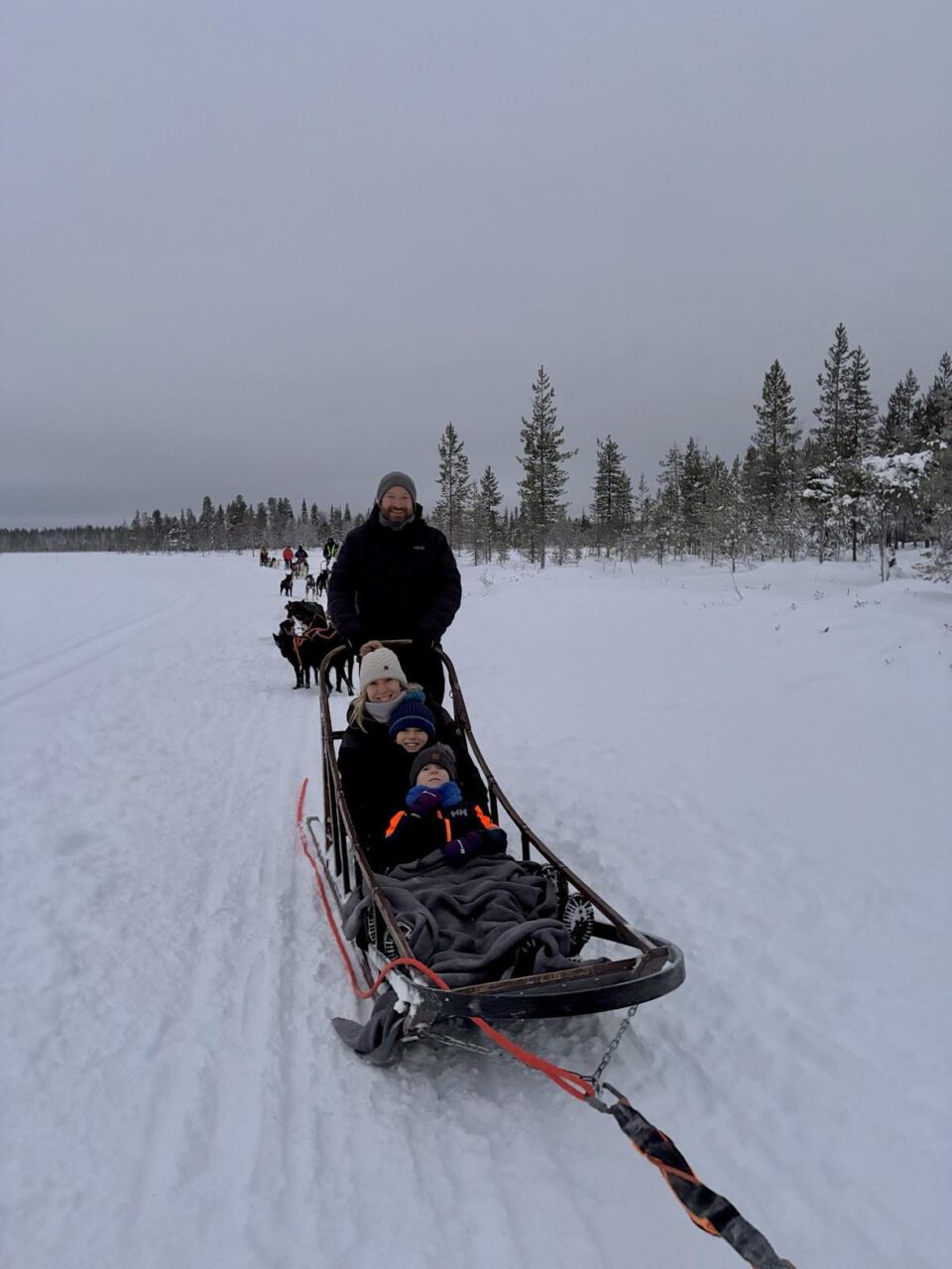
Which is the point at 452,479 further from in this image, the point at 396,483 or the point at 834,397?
the point at 396,483

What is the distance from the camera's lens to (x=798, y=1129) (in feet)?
7.19

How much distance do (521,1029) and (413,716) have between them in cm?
166

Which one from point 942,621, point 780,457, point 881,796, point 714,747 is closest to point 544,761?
point 714,747

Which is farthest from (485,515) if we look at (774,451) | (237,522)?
(237,522)

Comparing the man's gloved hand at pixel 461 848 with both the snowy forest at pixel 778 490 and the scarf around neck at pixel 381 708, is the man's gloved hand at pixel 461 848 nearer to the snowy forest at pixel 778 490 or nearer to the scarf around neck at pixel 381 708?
the scarf around neck at pixel 381 708

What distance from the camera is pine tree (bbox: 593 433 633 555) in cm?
4244

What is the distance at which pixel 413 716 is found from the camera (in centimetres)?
375

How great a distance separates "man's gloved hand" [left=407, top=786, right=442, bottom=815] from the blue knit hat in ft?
1.58

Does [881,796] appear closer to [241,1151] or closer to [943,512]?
[241,1151]

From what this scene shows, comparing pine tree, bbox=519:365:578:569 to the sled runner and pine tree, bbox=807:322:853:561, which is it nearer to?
pine tree, bbox=807:322:853:561

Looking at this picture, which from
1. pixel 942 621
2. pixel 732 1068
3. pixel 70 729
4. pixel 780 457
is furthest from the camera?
pixel 780 457

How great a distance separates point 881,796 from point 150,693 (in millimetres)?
7385

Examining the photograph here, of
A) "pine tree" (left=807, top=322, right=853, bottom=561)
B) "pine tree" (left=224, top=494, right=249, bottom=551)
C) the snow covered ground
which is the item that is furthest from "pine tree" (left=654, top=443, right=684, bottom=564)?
"pine tree" (left=224, top=494, right=249, bottom=551)

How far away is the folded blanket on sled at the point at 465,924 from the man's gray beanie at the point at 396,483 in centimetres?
255
